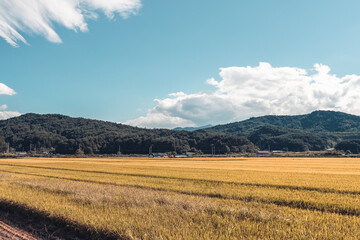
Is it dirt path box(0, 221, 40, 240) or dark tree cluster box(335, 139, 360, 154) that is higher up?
dark tree cluster box(335, 139, 360, 154)

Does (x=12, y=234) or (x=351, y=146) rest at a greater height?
(x=351, y=146)

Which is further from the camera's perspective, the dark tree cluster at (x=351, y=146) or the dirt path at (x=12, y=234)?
the dark tree cluster at (x=351, y=146)

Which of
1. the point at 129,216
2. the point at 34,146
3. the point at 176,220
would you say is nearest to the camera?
the point at 176,220

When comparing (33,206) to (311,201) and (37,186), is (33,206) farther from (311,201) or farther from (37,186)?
(311,201)

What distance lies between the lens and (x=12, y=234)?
9.59 meters

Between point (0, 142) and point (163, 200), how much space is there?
19910 centimetres

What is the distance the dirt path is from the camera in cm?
920

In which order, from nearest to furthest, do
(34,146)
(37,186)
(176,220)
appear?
(176,220)
(37,186)
(34,146)

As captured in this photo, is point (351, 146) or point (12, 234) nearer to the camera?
point (12, 234)

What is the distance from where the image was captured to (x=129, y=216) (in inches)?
400

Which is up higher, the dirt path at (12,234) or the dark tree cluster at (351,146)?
the dark tree cluster at (351,146)

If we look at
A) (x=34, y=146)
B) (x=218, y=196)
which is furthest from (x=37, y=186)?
(x=34, y=146)

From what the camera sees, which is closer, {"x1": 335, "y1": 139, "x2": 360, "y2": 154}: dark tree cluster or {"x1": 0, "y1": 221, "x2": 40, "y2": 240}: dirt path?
{"x1": 0, "y1": 221, "x2": 40, "y2": 240}: dirt path

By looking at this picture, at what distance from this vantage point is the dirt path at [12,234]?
920 cm
